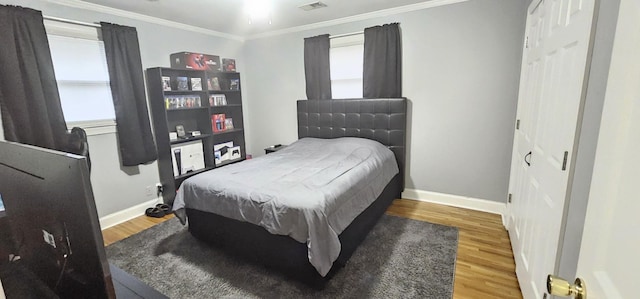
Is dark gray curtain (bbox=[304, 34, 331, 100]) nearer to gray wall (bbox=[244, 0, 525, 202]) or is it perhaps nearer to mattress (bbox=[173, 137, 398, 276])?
gray wall (bbox=[244, 0, 525, 202])

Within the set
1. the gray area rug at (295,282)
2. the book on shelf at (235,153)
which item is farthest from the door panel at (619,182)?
the book on shelf at (235,153)

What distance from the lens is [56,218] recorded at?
721 mm

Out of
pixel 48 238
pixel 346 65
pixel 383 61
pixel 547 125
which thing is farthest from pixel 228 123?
pixel 547 125

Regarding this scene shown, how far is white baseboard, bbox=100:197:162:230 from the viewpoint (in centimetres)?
320

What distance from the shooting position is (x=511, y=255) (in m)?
2.46

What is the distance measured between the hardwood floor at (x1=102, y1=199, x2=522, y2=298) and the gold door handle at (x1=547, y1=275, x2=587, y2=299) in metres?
1.53

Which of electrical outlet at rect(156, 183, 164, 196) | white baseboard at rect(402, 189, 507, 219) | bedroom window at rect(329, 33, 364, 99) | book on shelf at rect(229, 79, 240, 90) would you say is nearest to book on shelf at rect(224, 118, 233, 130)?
book on shelf at rect(229, 79, 240, 90)

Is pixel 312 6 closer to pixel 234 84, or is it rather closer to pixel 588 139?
pixel 234 84

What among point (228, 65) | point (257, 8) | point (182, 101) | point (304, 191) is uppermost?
point (257, 8)

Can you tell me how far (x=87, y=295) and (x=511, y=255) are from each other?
2.88 meters

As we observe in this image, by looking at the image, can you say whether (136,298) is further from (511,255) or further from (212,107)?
(212,107)

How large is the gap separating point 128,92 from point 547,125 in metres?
3.85

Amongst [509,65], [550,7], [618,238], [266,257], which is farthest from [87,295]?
[509,65]

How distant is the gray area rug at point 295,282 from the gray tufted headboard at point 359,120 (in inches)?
46.1
